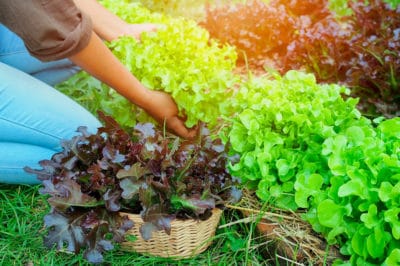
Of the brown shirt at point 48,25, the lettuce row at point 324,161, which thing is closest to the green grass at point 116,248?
the lettuce row at point 324,161

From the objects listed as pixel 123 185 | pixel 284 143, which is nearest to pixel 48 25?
pixel 123 185

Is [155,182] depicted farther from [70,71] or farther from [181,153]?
[70,71]

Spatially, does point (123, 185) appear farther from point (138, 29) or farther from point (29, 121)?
point (138, 29)

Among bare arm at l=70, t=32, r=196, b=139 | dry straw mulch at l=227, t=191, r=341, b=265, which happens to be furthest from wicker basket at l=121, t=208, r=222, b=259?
bare arm at l=70, t=32, r=196, b=139

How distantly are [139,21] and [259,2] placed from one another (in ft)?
2.86

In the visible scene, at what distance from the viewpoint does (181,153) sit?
6.70ft

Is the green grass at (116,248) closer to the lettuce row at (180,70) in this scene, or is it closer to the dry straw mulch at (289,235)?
the dry straw mulch at (289,235)

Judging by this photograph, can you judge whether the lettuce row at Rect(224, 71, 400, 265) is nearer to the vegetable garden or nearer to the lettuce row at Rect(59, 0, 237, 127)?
the vegetable garden

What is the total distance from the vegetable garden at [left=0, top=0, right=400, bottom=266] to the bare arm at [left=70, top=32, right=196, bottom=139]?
0.08m

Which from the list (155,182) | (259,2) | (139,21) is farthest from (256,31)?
(155,182)

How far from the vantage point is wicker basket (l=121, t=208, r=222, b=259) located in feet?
6.45

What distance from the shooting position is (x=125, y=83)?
86.3 inches

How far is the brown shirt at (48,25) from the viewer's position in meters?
1.76

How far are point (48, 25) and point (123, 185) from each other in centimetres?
63
